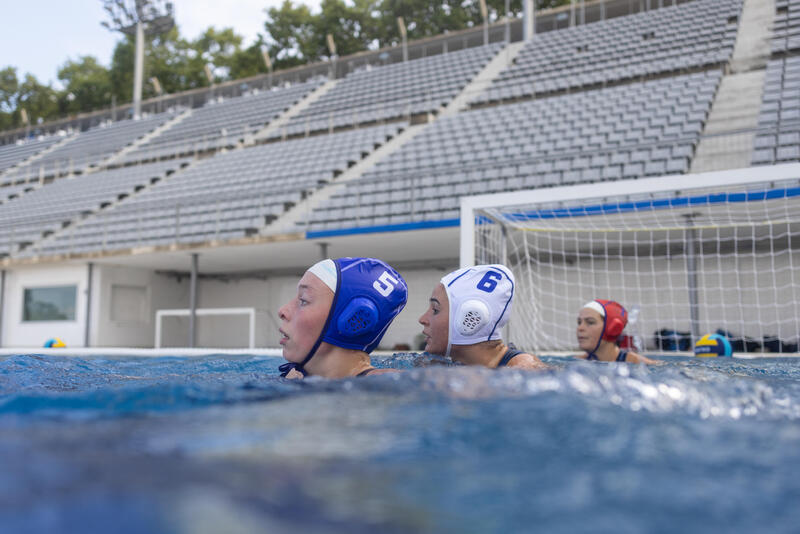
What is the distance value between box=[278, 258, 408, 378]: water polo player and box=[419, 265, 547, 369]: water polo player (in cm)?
50

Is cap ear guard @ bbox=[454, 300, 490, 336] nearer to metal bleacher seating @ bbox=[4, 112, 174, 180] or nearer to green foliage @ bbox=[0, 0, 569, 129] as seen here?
metal bleacher seating @ bbox=[4, 112, 174, 180]

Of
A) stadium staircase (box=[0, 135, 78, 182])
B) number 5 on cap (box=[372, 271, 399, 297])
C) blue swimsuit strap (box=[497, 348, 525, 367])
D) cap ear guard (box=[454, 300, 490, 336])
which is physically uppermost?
stadium staircase (box=[0, 135, 78, 182])

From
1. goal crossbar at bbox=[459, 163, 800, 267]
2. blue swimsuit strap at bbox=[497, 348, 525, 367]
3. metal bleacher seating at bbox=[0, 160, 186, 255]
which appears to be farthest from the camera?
metal bleacher seating at bbox=[0, 160, 186, 255]

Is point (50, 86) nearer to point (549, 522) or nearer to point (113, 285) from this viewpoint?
point (113, 285)

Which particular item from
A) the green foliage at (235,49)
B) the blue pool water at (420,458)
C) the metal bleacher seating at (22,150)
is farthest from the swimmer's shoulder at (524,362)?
the green foliage at (235,49)

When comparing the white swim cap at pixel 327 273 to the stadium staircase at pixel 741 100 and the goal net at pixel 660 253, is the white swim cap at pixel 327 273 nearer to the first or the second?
the goal net at pixel 660 253

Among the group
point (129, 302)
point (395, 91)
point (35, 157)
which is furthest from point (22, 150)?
point (395, 91)

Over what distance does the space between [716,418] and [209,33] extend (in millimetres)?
46075

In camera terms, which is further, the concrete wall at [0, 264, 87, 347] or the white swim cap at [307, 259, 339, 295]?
the concrete wall at [0, 264, 87, 347]

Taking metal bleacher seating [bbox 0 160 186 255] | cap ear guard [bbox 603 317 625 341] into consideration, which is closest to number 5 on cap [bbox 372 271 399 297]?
cap ear guard [bbox 603 317 625 341]

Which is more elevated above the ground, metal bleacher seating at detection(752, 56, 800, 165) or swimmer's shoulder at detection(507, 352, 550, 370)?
metal bleacher seating at detection(752, 56, 800, 165)

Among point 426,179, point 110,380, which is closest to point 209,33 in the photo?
point 426,179

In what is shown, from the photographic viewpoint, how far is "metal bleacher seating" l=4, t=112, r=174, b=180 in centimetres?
2159

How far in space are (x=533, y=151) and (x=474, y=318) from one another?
10056 mm
